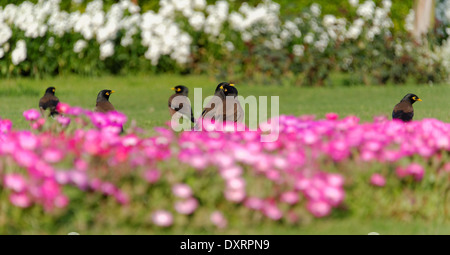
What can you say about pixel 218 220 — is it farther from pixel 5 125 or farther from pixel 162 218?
pixel 5 125

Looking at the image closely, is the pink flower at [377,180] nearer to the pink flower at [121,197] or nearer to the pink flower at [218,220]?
the pink flower at [218,220]

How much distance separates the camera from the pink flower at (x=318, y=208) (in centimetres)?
410

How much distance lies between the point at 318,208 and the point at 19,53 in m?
12.0

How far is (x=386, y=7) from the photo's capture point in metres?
18.0

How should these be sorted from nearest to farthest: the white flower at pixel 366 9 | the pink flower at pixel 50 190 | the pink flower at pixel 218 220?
1. the pink flower at pixel 50 190
2. the pink flower at pixel 218 220
3. the white flower at pixel 366 9

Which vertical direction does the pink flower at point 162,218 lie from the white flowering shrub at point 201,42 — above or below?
below

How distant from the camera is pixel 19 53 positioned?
14914mm

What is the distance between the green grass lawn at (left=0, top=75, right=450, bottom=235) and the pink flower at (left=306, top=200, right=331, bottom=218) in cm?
7

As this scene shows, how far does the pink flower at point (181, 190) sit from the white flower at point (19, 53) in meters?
11.6

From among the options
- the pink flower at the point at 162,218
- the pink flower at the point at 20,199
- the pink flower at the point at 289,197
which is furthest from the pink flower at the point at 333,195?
the pink flower at the point at 20,199
